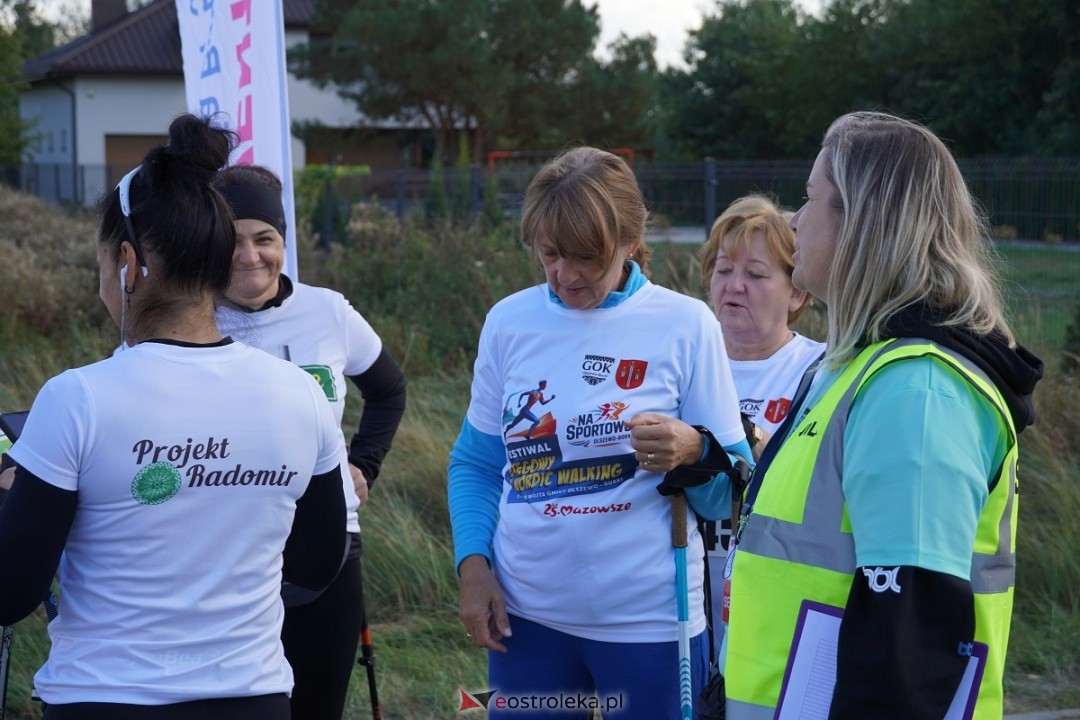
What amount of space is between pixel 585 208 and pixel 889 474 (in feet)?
3.99

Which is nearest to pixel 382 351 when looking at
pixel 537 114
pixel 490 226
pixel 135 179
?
pixel 135 179

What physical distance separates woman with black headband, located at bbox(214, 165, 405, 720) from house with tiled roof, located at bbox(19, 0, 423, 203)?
40090mm

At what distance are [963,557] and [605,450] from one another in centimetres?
111

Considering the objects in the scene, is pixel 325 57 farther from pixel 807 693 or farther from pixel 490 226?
pixel 807 693

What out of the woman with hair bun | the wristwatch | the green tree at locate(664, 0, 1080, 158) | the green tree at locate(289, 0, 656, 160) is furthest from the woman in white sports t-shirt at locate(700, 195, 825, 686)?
the green tree at locate(289, 0, 656, 160)

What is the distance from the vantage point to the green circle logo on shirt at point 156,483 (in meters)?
2.01

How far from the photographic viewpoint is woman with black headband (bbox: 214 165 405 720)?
3.27m

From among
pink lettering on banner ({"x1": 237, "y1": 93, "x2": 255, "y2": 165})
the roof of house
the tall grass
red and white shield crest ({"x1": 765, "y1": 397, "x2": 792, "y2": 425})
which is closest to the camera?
red and white shield crest ({"x1": 765, "y1": 397, "x2": 792, "y2": 425})

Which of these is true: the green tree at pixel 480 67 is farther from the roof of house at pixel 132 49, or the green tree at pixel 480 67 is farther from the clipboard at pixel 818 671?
the clipboard at pixel 818 671

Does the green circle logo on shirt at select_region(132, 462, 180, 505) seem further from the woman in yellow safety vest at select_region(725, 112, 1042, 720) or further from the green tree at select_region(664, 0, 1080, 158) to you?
the green tree at select_region(664, 0, 1080, 158)

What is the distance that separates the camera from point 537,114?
134 ft

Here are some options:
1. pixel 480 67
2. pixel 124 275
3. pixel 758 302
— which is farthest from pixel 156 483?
pixel 480 67

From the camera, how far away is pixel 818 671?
5.88 feet

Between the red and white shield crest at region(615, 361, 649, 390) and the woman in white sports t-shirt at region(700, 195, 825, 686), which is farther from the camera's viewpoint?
the woman in white sports t-shirt at region(700, 195, 825, 686)
